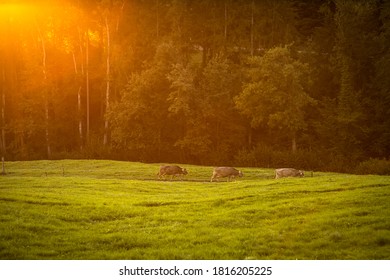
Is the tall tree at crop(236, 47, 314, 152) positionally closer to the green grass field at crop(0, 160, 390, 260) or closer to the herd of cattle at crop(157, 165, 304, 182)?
the herd of cattle at crop(157, 165, 304, 182)

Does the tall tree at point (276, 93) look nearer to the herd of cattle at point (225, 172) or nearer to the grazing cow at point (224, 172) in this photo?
the herd of cattle at point (225, 172)

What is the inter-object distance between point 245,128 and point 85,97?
2462 centimetres

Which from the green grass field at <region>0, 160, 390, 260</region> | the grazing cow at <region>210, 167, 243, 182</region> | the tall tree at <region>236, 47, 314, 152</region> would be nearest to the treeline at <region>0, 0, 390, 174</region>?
the tall tree at <region>236, 47, 314, 152</region>

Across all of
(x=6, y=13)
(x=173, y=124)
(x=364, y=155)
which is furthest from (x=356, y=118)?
(x=6, y=13)

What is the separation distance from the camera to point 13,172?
47.0 meters

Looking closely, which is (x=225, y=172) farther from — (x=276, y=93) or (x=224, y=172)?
(x=276, y=93)

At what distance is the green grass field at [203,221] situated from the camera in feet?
67.9

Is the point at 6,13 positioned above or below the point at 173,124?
above

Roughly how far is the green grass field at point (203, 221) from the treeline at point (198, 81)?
29.5 meters

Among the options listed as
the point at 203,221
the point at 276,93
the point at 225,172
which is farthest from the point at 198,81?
the point at 203,221

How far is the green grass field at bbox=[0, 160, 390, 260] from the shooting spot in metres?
20.7

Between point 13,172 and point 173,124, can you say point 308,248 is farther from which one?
point 173,124

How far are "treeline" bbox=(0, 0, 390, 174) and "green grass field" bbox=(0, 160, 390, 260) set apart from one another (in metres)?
29.5

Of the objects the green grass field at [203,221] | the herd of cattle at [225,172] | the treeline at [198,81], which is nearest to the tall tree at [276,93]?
the treeline at [198,81]
